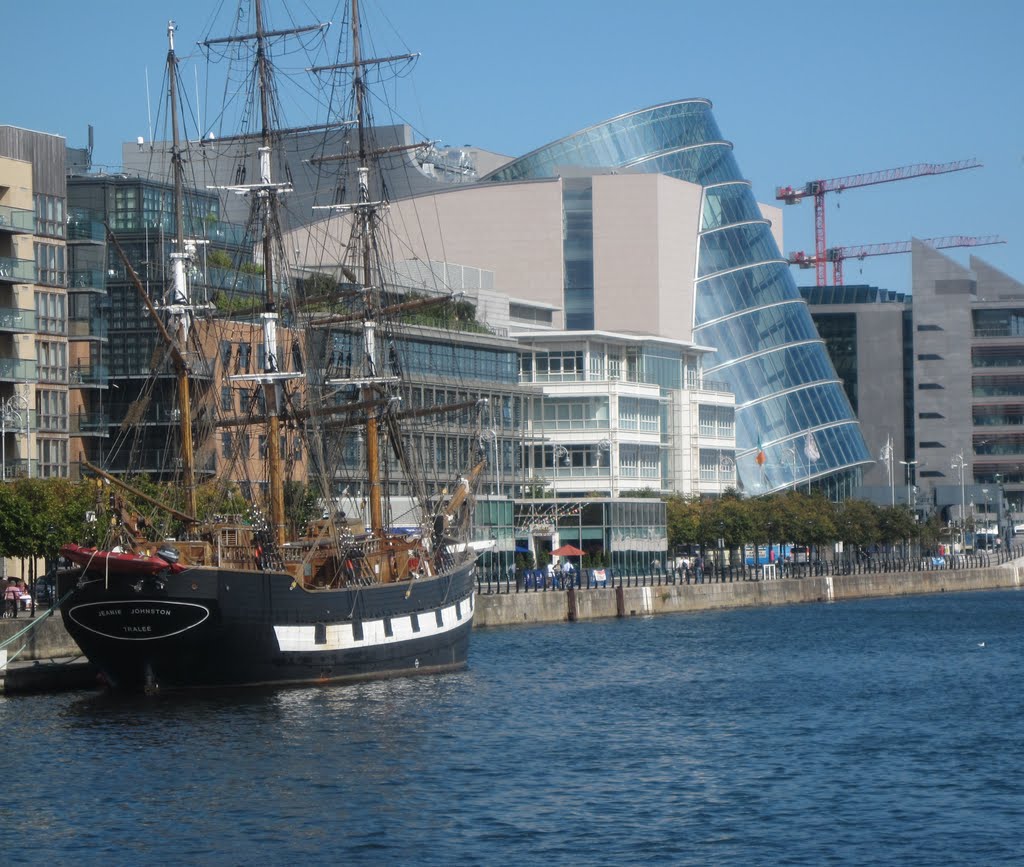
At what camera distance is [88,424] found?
101 m

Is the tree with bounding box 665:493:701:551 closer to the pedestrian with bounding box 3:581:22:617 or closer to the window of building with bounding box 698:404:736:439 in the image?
the window of building with bounding box 698:404:736:439

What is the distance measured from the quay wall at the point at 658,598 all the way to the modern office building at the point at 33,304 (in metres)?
22.6

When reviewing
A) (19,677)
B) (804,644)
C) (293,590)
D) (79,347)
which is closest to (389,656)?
(293,590)

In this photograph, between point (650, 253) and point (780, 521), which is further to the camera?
point (650, 253)

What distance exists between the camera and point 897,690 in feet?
210

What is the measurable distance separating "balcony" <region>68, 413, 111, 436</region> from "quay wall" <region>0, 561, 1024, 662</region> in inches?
886

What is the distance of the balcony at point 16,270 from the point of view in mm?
91875

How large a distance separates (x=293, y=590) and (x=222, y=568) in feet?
8.10

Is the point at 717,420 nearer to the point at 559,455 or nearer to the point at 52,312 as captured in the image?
the point at 559,455

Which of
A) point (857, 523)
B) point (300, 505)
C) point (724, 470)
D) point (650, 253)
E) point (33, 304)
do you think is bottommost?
point (857, 523)

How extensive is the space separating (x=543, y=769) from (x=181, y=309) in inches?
1042

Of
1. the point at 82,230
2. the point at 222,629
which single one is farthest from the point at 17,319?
the point at 222,629

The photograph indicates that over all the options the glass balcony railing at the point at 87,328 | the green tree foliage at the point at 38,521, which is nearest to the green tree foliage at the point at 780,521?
the glass balcony railing at the point at 87,328

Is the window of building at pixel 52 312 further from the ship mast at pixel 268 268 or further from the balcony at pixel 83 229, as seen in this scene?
the ship mast at pixel 268 268
